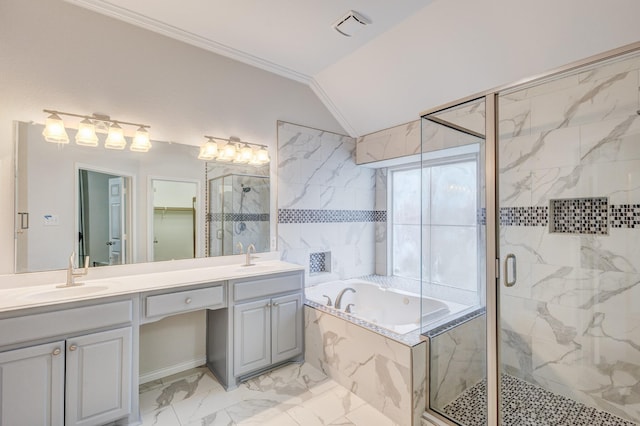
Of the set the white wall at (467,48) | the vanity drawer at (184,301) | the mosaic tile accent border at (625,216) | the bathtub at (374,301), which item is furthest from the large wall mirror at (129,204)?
the mosaic tile accent border at (625,216)

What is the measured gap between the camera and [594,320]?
208cm

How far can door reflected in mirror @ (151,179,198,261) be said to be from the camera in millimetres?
2389

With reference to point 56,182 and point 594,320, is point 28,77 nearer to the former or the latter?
point 56,182

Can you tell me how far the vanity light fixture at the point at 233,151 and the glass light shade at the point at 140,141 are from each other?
41 cm

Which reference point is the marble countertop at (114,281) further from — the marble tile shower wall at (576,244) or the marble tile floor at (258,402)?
the marble tile shower wall at (576,244)

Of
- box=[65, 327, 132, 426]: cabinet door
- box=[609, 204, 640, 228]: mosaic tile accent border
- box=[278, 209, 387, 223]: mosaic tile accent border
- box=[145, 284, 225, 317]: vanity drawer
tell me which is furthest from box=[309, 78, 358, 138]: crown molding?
box=[65, 327, 132, 426]: cabinet door

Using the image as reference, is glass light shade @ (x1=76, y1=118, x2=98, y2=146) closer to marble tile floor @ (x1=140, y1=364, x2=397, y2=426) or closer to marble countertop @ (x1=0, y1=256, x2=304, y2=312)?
marble countertop @ (x1=0, y1=256, x2=304, y2=312)

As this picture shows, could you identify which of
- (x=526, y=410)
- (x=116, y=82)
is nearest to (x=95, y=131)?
(x=116, y=82)

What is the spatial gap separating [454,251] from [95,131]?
114 inches

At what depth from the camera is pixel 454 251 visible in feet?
8.23

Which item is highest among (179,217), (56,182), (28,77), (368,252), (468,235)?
(28,77)

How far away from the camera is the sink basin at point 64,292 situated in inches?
68.1

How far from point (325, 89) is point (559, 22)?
201cm

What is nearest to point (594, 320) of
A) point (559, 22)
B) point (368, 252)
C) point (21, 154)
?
point (559, 22)
